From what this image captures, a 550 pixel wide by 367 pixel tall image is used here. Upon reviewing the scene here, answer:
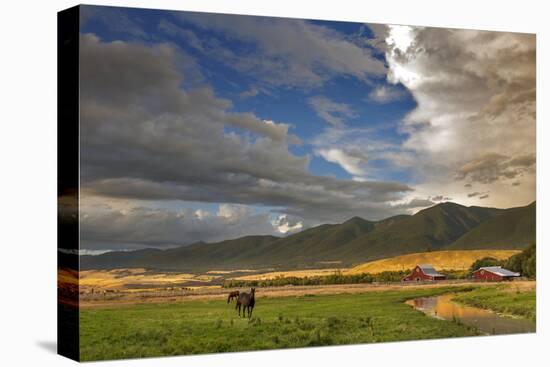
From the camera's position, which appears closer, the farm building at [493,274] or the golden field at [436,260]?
the golden field at [436,260]

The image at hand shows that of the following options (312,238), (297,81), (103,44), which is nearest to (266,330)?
(312,238)

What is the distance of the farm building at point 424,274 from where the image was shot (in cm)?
1858

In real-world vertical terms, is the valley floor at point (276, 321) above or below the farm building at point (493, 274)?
below

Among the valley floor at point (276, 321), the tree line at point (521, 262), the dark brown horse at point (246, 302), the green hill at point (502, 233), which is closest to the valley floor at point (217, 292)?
the valley floor at point (276, 321)

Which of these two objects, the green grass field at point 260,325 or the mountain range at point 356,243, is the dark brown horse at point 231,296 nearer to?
the green grass field at point 260,325

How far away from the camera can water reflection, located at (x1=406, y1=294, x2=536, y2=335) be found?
60.5 ft

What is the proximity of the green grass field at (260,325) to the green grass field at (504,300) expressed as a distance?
0.39 m

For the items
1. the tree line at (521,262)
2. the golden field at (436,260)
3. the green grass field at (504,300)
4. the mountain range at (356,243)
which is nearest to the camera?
the mountain range at (356,243)

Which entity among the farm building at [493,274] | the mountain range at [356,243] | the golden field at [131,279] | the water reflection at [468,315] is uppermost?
the mountain range at [356,243]

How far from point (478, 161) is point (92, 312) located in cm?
790

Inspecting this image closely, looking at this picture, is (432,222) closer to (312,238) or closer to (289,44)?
(312,238)

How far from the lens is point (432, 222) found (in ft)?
60.7

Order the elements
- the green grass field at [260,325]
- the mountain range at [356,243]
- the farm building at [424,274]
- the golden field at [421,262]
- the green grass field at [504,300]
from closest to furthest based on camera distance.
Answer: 1. the green grass field at [260,325]
2. the mountain range at [356,243]
3. the golden field at [421,262]
4. the farm building at [424,274]
5. the green grass field at [504,300]

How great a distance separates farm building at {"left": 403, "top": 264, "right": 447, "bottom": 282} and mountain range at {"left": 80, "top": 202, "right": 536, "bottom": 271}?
0.36 meters
